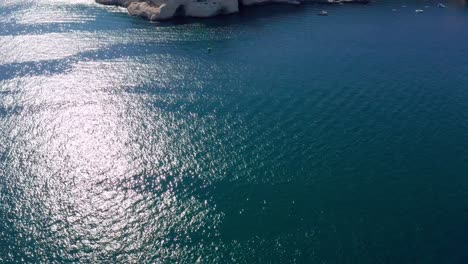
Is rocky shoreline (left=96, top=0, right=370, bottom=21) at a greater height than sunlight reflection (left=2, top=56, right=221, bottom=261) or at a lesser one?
greater

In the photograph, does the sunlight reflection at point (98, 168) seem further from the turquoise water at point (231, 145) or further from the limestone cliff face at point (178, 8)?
the limestone cliff face at point (178, 8)

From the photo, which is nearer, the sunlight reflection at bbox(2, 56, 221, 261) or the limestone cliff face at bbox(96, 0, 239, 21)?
the sunlight reflection at bbox(2, 56, 221, 261)

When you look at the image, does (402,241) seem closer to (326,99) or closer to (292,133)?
(292,133)

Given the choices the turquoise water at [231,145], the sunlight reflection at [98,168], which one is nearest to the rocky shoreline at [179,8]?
the turquoise water at [231,145]

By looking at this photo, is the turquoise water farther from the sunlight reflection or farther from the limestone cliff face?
the limestone cliff face

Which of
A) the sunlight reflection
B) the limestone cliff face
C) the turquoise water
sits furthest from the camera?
the limestone cliff face

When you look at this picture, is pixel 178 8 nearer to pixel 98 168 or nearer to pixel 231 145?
pixel 231 145

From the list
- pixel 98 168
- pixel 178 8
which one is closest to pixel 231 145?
pixel 98 168

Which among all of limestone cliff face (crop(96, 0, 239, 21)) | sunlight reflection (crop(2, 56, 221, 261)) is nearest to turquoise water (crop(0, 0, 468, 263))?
sunlight reflection (crop(2, 56, 221, 261))

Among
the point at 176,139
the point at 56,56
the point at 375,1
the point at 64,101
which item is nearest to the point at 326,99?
the point at 176,139
